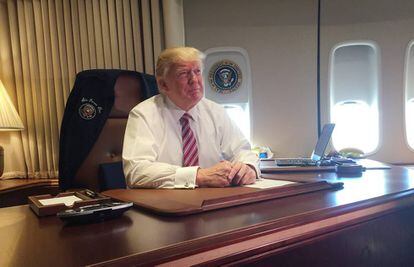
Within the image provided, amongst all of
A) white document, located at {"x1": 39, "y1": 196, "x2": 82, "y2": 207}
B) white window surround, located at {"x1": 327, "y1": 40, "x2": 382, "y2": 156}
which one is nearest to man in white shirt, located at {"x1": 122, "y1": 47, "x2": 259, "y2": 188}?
white document, located at {"x1": 39, "y1": 196, "x2": 82, "y2": 207}

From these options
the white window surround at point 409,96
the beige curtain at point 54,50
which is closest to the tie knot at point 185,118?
the beige curtain at point 54,50

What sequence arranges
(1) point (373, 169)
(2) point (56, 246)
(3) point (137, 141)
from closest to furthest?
(2) point (56, 246), (3) point (137, 141), (1) point (373, 169)

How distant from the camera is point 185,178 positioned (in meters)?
1.19

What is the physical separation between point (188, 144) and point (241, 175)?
43cm

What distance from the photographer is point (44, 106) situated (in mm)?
2857

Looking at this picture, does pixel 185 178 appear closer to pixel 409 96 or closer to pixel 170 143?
pixel 170 143

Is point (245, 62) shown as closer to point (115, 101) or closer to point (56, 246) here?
point (115, 101)

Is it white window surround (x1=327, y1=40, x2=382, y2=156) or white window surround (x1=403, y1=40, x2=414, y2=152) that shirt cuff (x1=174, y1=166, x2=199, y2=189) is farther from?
white window surround (x1=403, y1=40, x2=414, y2=152)

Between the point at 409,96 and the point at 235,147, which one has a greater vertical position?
the point at 409,96

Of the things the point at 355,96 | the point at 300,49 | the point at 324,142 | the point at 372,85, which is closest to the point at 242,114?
the point at 300,49

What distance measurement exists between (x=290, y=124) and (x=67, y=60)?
2.20 meters

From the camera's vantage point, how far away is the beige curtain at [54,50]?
2830 mm

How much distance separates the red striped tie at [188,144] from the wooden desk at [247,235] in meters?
0.67

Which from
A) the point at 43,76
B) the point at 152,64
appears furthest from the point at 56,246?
the point at 43,76
